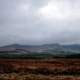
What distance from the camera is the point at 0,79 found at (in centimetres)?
3075

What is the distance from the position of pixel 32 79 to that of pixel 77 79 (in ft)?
18.1

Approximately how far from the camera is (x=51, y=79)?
32.4 metres

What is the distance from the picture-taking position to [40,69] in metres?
49.6

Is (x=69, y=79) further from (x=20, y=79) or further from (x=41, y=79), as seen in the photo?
(x=20, y=79)

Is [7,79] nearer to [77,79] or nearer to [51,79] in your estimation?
[51,79]

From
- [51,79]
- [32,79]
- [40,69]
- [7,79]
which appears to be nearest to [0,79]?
[7,79]

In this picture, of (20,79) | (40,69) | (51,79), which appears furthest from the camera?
(40,69)

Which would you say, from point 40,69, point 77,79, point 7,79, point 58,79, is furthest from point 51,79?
point 40,69

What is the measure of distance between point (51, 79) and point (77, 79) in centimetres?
305

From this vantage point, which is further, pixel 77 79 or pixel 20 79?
pixel 77 79

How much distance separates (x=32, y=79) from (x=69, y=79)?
4.94 meters

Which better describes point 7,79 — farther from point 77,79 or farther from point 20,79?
point 77,79

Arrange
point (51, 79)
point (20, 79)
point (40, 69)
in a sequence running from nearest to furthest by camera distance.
A: point (20, 79)
point (51, 79)
point (40, 69)

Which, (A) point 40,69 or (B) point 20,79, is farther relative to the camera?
(A) point 40,69
